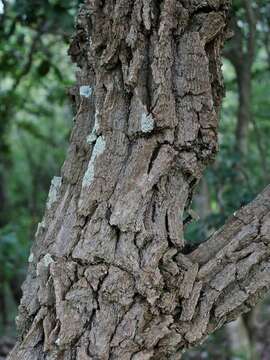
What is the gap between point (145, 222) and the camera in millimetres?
1250

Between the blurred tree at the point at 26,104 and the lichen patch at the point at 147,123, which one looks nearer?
the lichen patch at the point at 147,123

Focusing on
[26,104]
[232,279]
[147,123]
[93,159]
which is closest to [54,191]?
[93,159]

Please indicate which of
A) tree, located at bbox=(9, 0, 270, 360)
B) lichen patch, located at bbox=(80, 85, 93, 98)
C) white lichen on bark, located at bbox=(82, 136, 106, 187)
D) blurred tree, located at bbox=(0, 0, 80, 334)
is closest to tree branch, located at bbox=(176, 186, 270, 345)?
tree, located at bbox=(9, 0, 270, 360)

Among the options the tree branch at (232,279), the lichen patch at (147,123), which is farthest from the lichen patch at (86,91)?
the tree branch at (232,279)

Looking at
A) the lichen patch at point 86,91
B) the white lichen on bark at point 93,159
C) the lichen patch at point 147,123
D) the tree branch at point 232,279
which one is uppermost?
the lichen patch at point 86,91

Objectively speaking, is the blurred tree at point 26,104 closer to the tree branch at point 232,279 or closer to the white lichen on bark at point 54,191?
the white lichen on bark at point 54,191

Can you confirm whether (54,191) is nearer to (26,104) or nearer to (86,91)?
(86,91)

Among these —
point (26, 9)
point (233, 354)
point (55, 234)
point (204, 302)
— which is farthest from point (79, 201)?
point (233, 354)

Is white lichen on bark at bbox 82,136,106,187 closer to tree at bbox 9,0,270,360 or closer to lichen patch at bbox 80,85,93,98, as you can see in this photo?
tree at bbox 9,0,270,360

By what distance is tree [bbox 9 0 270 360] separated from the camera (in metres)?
1.24

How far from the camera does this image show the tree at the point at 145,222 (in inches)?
48.8

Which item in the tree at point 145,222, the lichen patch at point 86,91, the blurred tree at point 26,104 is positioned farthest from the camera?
the blurred tree at point 26,104

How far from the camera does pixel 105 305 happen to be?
1.24 m

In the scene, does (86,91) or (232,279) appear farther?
(86,91)
